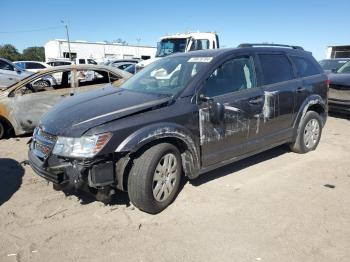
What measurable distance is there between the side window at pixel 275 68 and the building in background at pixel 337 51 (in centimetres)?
2872

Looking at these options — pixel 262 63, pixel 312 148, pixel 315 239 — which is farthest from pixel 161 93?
pixel 312 148

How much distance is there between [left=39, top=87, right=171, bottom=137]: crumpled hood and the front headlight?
0.07 m

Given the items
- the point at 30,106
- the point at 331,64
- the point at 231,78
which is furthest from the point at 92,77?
the point at 331,64

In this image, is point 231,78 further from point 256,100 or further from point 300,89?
point 300,89

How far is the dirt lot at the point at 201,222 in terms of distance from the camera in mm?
3217

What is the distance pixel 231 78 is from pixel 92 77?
407 cm

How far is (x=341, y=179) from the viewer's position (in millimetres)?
4996

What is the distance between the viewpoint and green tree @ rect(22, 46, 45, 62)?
81.0m

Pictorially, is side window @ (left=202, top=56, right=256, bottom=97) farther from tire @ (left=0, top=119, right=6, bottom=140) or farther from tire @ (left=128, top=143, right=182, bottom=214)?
tire @ (left=0, top=119, right=6, bottom=140)

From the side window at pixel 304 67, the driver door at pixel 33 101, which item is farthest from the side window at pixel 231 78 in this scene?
the driver door at pixel 33 101

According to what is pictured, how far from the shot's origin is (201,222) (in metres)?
3.75

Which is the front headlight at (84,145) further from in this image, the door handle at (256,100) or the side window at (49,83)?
the side window at (49,83)

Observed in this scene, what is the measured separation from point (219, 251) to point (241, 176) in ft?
6.44

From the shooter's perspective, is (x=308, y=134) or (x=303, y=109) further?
(x=308, y=134)
